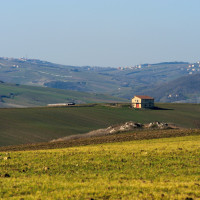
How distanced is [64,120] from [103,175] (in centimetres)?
10767

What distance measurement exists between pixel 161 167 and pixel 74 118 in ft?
364

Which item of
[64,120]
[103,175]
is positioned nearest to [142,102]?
[64,120]

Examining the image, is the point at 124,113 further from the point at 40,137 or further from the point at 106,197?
the point at 106,197

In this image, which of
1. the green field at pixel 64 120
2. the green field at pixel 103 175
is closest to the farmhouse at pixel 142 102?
the green field at pixel 64 120

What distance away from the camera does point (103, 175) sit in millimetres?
28562

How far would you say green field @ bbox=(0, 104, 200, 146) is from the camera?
104m

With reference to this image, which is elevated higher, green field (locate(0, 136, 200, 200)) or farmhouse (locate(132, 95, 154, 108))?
farmhouse (locate(132, 95, 154, 108))

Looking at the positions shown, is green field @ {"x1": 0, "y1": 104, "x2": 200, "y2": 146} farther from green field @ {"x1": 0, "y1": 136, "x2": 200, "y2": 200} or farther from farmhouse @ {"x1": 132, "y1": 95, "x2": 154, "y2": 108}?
green field @ {"x1": 0, "y1": 136, "x2": 200, "y2": 200}

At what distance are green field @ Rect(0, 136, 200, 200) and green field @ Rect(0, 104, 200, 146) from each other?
56988mm

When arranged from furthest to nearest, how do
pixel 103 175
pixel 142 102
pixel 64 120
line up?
1. pixel 142 102
2. pixel 64 120
3. pixel 103 175

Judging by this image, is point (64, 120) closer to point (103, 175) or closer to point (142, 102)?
point (142, 102)

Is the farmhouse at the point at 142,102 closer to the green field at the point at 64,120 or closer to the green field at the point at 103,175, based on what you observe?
the green field at the point at 64,120

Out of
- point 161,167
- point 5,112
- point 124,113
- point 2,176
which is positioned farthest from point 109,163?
point 124,113

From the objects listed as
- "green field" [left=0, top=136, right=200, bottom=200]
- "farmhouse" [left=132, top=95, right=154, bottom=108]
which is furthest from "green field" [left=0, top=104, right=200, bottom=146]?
"green field" [left=0, top=136, right=200, bottom=200]
